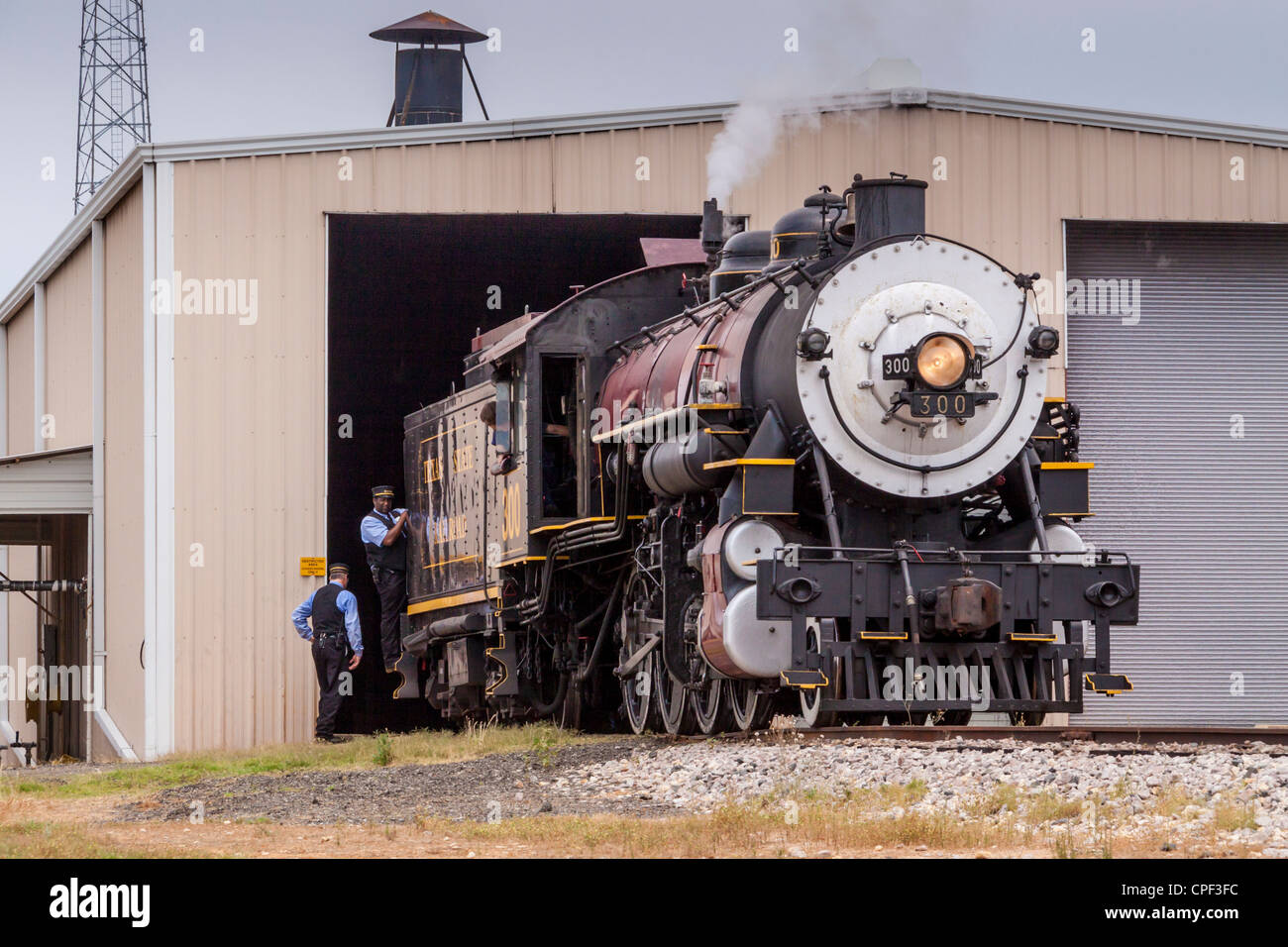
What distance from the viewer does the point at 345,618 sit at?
18.1 meters

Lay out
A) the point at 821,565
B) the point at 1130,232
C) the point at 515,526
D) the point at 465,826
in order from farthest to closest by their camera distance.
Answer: the point at 1130,232
the point at 515,526
the point at 821,565
the point at 465,826

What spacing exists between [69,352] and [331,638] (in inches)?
401

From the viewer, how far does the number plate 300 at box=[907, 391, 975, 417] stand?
38.8 feet

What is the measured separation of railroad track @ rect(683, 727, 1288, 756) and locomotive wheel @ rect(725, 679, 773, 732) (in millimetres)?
549

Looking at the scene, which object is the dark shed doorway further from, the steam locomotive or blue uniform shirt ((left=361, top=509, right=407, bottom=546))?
the steam locomotive

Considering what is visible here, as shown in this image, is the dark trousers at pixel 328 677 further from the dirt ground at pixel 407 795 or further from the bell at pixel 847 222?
the bell at pixel 847 222

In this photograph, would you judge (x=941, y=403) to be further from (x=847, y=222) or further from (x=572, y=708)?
(x=572, y=708)

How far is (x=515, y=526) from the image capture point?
15562 mm

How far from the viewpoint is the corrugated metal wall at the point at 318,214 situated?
1881cm

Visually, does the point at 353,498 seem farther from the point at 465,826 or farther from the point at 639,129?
the point at 465,826

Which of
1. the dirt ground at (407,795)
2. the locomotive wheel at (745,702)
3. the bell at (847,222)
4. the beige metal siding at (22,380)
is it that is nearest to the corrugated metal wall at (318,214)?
the dirt ground at (407,795)

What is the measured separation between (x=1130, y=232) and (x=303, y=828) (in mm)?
14611

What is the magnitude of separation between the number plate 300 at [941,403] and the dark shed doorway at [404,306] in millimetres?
8498
